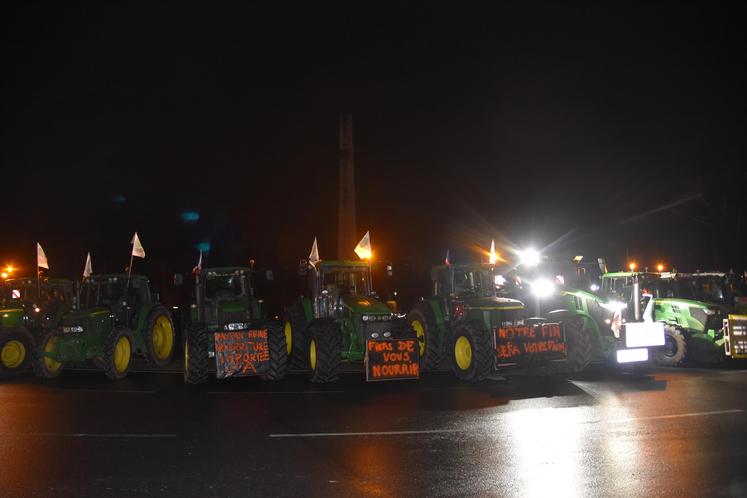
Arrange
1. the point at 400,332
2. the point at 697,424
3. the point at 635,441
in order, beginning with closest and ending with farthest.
Answer: 1. the point at 635,441
2. the point at 697,424
3. the point at 400,332

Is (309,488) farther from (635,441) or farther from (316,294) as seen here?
(316,294)

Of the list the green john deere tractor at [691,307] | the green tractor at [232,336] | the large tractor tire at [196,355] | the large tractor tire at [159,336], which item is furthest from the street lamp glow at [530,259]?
the large tractor tire at [159,336]

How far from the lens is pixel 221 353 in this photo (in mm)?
13375

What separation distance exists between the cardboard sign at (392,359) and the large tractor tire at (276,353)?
201cm

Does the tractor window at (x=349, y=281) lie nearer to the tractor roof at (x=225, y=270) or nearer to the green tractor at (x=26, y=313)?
the tractor roof at (x=225, y=270)

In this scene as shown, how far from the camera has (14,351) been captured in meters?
16.1

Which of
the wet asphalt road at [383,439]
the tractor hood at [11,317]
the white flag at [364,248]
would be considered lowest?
the wet asphalt road at [383,439]

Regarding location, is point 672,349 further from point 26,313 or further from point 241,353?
point 26,313

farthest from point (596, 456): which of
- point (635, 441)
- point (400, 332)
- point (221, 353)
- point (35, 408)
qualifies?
point (35, 408)

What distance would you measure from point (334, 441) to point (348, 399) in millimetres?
3264

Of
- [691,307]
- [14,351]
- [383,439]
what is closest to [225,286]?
[14,351]

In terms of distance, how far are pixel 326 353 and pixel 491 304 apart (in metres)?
3.66

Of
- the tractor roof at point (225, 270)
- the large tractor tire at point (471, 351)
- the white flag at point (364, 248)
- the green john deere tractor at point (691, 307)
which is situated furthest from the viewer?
the white flag at point (364, 248)

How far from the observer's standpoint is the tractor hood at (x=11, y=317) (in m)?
16.4
